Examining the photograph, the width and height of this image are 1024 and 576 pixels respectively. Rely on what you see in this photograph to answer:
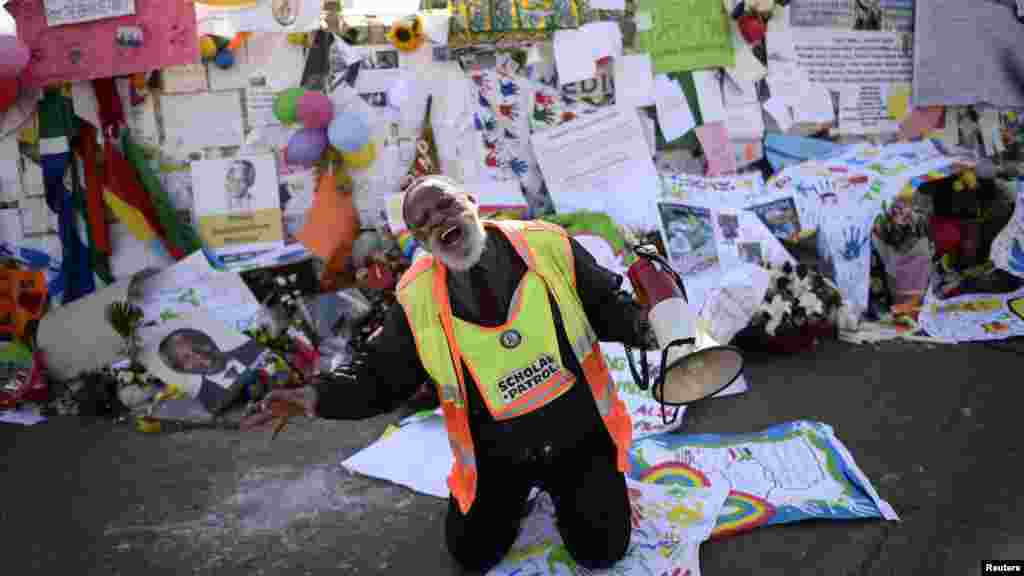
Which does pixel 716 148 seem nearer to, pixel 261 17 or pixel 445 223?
Result: pixel 261 17

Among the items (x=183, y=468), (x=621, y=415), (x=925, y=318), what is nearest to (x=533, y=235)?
(x=621, y=415)

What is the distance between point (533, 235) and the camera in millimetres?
2533

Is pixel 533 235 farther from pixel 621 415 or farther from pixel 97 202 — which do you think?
pixel 97 202

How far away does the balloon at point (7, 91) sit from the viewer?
169 inches

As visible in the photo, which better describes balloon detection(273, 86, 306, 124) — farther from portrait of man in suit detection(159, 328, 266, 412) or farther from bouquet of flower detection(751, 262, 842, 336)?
bouquet of flower detection(751, 262, 842, 336)

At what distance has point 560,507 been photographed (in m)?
2.63

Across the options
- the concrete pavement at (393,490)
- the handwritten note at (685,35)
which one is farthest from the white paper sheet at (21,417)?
the handwritten note at (685,35)

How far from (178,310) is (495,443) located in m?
2.75

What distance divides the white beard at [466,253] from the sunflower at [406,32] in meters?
2.69

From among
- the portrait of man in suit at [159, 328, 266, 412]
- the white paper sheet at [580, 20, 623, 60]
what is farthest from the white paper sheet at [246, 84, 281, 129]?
the white paper sheet at [580, 20, 623, 60]

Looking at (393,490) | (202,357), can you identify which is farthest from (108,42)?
(393,490)

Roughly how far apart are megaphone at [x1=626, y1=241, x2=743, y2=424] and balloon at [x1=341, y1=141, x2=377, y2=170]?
281cm

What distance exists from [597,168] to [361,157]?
4.85 feet

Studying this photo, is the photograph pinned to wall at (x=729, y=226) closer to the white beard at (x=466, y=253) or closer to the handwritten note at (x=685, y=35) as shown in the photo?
the handwritten note at (x=685, y=35)
